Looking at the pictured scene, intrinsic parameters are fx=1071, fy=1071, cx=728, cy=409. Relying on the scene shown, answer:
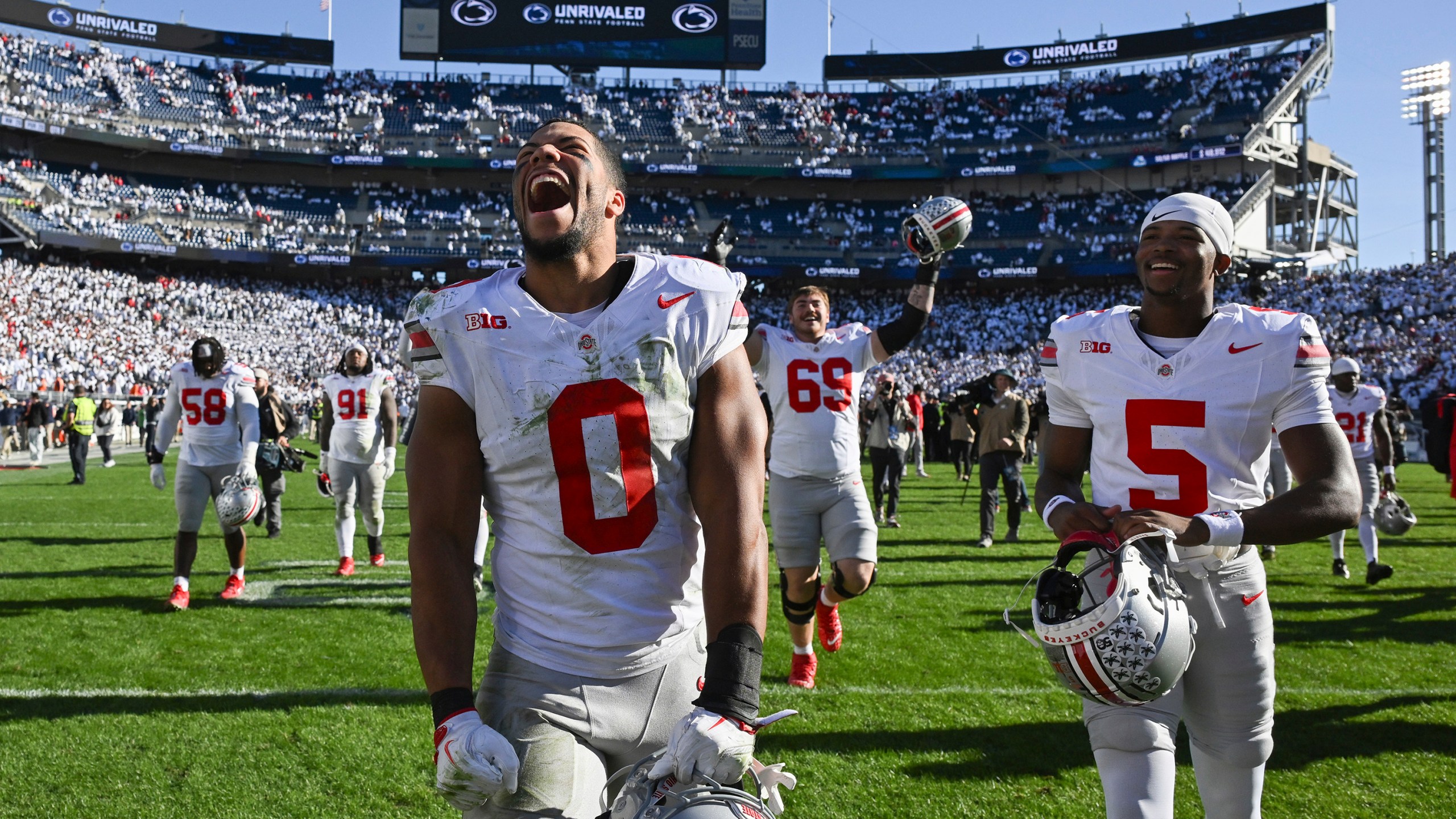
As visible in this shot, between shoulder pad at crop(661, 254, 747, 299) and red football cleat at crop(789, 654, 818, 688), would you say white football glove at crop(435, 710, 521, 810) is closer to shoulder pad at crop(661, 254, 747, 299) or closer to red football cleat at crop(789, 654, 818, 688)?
shoulder pad at crop(661, 254, 747, 299)

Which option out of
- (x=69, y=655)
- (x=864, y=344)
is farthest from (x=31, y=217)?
(x=864, y=344)

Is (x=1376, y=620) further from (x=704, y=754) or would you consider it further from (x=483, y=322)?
(x=483, y=322)

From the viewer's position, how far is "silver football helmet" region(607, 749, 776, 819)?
1943 millimetres

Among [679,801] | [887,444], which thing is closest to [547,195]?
[679,801]

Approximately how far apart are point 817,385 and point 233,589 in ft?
17.3

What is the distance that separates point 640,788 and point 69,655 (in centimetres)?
621

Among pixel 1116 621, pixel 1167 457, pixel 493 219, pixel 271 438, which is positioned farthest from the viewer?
pixel 493 219

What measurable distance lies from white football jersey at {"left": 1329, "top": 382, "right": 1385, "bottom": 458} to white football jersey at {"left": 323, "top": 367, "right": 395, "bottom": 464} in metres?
8.82

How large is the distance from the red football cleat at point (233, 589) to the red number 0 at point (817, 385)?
5.06 meters

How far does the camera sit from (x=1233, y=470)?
10.2 feet

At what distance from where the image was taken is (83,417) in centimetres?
1825

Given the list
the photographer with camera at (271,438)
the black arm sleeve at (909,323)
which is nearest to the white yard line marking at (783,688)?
the black arm sleeve at (909,323)

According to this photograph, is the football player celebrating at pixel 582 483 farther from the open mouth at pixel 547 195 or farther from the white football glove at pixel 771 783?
the white football glove at pixel 771 783

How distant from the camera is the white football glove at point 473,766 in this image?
6.66ft
